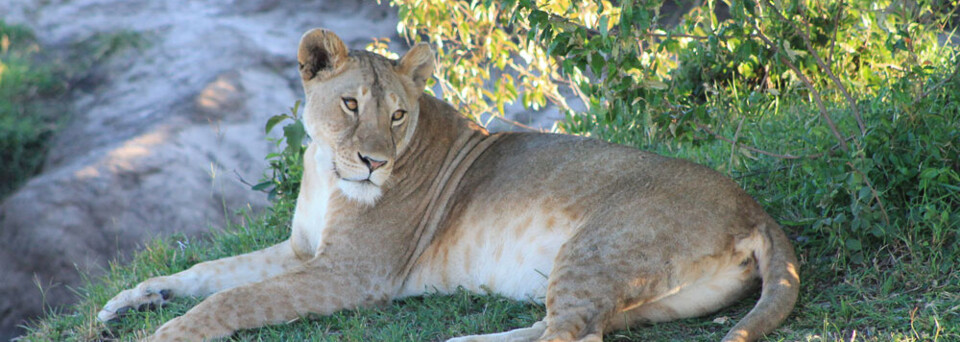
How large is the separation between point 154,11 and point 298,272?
31.3 feet

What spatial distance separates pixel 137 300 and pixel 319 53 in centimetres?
135

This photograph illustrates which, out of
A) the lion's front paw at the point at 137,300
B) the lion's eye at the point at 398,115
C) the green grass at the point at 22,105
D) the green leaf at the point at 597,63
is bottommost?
the green grass at the point at 22,105

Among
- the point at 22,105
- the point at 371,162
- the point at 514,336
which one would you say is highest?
the point at 371,162

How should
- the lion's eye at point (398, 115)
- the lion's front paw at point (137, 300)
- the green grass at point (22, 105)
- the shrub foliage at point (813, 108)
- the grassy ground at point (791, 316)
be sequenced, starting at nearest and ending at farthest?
the grassy ground at point (791, 316)
the shrub foliage at point (813, 108)
the lion's eye at point (398, 115)
the lion's front paw at point (137, 300)
the green grass at point (22, 105)

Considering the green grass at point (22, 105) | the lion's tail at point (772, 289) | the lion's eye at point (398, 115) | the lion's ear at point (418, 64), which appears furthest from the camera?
the green grass at point (22, 105)

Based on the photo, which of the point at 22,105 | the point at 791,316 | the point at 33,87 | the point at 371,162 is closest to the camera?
the point at 791,316

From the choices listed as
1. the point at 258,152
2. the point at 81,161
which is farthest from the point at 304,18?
the point at 81,161

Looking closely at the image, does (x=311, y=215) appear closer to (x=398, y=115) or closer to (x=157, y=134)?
(x=398, y=115)

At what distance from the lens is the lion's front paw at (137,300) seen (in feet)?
13.2

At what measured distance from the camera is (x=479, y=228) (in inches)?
150

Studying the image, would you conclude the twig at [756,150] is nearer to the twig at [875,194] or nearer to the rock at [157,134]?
the twig at [875,194]

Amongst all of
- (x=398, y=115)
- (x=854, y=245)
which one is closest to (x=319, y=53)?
(x=398, y=115)

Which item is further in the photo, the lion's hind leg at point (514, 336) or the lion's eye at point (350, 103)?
the lion's eye at point (350, 103)

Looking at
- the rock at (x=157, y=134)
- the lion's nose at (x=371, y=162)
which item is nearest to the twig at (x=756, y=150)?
the lion's nose at (x=371, y=162)
